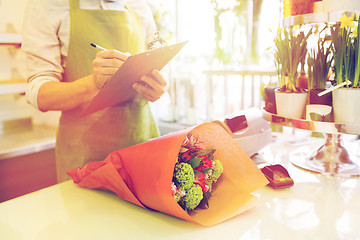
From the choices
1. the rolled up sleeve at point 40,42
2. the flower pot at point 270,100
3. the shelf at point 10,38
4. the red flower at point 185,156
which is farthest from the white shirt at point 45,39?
the shelf at point 10,38

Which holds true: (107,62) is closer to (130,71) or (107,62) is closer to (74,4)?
(130,71)

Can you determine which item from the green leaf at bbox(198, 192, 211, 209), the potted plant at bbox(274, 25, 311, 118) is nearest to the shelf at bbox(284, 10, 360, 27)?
the potted plant at bbox(274, 25, 311, 118)

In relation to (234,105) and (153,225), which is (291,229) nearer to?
(153,225)

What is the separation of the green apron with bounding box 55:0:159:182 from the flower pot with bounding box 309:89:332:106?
628 mm

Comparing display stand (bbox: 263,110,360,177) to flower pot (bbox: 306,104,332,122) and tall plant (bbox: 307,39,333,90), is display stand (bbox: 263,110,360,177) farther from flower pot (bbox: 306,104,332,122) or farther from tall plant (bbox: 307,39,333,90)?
tall plant (bbox: 307,39,333,90)

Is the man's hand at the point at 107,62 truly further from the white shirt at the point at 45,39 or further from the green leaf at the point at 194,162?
the green leaf at the point at 194,162

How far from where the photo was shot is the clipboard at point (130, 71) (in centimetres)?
82

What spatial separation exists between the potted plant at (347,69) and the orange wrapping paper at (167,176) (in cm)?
35

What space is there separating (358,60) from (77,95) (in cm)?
87

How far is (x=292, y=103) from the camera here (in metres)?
1.01

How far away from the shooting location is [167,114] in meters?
3.29

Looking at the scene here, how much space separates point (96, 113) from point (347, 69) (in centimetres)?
86

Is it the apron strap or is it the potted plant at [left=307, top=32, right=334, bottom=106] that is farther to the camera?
the apron strap

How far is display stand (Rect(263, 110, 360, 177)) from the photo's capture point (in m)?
0.95
